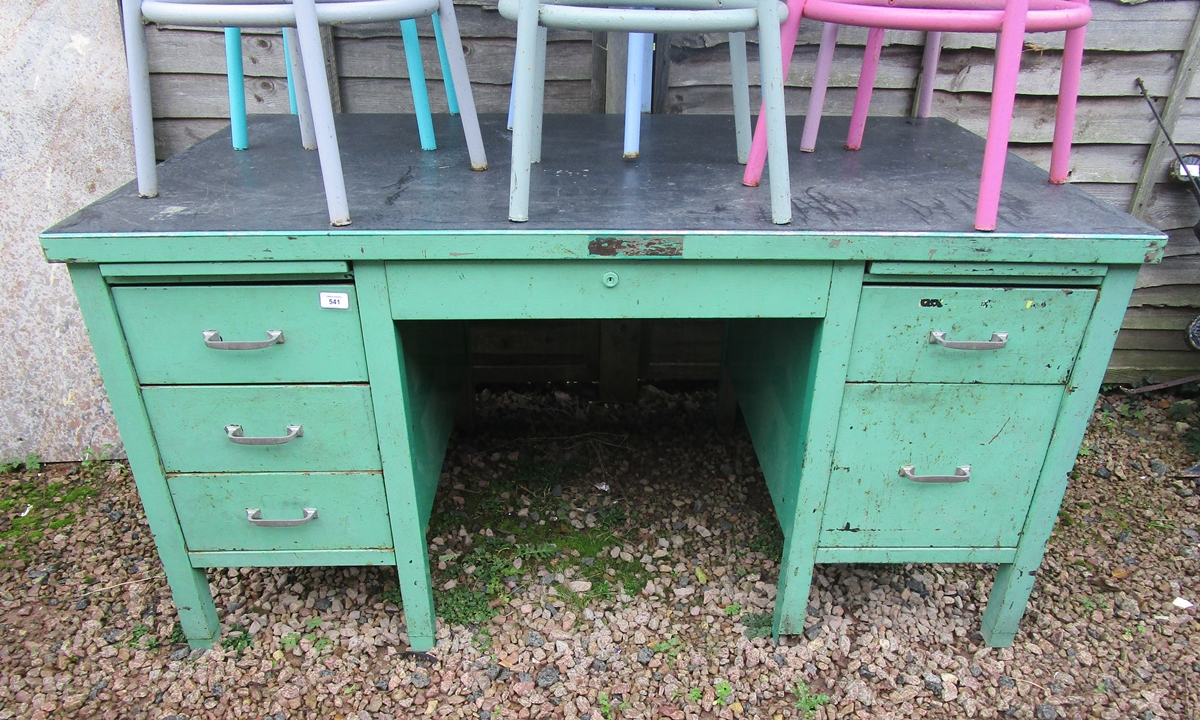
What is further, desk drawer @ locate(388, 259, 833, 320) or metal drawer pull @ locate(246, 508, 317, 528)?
metal drawer pull @ locate(246, 508, 317, 528)

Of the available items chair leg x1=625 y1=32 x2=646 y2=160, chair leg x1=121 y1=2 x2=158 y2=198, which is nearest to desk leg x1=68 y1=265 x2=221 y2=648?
chair leg x1=121 y1=2 x2=158 y2=198

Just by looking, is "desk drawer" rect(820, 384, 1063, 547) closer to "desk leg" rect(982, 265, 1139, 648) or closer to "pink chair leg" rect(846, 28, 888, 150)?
"desk leg" rect(982, 265, 1139, 648)

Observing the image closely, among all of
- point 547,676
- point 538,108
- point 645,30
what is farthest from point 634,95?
point 547,676

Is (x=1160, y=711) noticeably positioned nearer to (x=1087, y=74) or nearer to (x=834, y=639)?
(x=834, y=639)

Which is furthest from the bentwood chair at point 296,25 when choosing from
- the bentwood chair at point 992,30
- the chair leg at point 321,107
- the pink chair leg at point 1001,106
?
the pink chair leg at point 1001,106

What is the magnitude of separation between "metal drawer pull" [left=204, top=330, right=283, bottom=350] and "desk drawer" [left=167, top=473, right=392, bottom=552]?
32 centimetres

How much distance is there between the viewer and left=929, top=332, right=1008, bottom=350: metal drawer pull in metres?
1.51

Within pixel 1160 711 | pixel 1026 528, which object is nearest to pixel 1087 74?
pixel 1026 528

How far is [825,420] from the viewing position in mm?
1619

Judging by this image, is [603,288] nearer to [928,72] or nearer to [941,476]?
[941,476]

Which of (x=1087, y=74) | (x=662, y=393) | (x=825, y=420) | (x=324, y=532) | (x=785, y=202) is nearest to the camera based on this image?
(x=785, y=202)

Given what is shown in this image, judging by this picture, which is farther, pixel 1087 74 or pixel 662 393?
pixel 662 393

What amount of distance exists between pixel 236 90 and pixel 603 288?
1.20 meters

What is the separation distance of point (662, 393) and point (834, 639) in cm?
130
